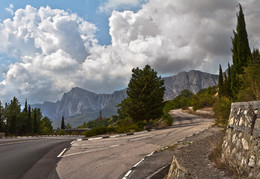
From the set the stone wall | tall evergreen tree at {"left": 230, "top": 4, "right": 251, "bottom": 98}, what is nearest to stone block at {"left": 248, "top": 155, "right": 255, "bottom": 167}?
the stone wall

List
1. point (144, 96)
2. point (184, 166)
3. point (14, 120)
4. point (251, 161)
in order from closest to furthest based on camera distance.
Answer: point (251, 161) → point (184, 166) → point (144, 96) → point (14, 120)

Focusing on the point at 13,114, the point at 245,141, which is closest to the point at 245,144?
the point at 245,141

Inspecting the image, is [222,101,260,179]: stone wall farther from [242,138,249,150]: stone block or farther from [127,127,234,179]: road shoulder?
[127,127,234,179]: road shoulder

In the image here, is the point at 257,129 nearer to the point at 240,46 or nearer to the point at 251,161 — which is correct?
the point at 251,161

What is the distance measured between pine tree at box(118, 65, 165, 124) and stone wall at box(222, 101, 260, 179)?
18.7 metres

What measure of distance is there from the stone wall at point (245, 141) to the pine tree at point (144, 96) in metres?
18.7

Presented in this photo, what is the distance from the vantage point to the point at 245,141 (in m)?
4.11

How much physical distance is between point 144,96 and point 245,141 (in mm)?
19917

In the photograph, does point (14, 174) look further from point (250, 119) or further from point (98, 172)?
point (250, 119)

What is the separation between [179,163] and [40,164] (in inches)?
214

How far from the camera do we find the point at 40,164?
7.04 metres

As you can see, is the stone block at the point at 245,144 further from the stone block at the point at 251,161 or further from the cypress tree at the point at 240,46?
the cypress tree at the point at 240,46

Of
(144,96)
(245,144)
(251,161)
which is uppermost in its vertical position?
(144,96)

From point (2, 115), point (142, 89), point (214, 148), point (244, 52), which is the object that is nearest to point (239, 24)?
point (244, 52)
